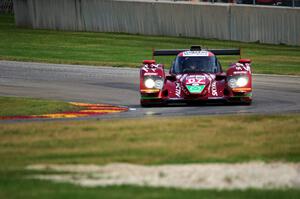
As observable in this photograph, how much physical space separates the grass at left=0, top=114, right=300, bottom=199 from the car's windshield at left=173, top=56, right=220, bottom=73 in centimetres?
375

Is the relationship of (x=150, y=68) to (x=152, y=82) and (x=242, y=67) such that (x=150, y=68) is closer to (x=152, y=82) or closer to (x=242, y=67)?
(x=152, y=82)

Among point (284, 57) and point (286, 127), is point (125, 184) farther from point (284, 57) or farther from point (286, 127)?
point (284, 57)

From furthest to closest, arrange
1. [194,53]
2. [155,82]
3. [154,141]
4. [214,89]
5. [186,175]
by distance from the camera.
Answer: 1. [194,53]
2. [155,82]
3. [214,89]
4. [154,141]
5. [186,175]

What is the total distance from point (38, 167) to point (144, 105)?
10070 millimetres

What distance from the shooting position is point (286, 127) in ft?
58.0

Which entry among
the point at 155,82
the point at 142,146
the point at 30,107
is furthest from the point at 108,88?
the point at 142,146

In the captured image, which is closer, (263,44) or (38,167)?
(38,167)

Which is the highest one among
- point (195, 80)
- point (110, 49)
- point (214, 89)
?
point (110, 49)

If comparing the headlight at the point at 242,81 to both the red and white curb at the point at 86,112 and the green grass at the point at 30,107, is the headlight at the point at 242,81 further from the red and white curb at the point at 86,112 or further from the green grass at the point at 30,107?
the green grass at the point at 30,107

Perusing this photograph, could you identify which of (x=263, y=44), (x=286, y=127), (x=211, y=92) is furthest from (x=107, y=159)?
(x=263, y=44)

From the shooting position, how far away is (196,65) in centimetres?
2339

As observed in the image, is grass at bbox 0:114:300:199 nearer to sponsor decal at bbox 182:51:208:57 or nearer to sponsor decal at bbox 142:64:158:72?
sponsor decal at bbox 142:64:158:72

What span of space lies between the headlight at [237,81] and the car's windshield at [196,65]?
0.74m

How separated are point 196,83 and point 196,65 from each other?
1181 mm
